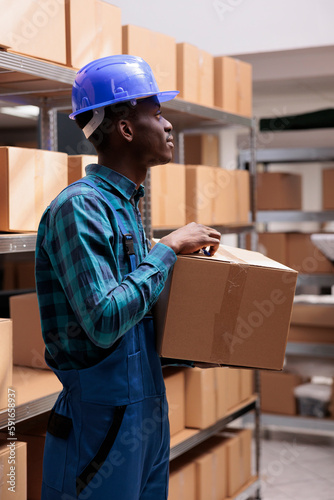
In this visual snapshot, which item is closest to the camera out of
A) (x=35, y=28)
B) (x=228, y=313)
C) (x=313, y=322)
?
(x=228, y=313)

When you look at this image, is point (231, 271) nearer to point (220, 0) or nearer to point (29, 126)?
point (220, 0)

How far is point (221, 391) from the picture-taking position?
129 inches

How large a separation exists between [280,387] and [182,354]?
10.7 ft

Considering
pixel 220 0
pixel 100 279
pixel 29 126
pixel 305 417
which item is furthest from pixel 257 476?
pixel 29 126

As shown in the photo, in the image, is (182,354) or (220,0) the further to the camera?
(220,0)

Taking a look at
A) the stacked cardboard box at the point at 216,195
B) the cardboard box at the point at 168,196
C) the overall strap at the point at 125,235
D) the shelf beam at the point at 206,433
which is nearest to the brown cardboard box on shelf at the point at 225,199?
the stacked cardboard box at the point at 216,195

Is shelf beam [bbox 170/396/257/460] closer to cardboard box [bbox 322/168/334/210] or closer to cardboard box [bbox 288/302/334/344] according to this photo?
cardboard box [bbox 288/302/334/344]

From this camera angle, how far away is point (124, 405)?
63.2 inches

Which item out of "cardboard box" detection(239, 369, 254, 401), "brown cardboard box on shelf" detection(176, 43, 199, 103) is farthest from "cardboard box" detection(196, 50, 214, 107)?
"cardboard box" detection(239, 369, 254, 401)

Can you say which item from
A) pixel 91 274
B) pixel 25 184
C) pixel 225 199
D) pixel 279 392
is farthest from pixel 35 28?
pixel 279 392

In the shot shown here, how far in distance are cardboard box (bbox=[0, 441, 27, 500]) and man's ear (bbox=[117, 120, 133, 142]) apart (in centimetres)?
102

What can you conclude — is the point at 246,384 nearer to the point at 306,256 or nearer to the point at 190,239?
the point at 306,256

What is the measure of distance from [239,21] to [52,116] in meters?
1.99

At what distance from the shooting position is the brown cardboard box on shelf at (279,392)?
15.8 ft
